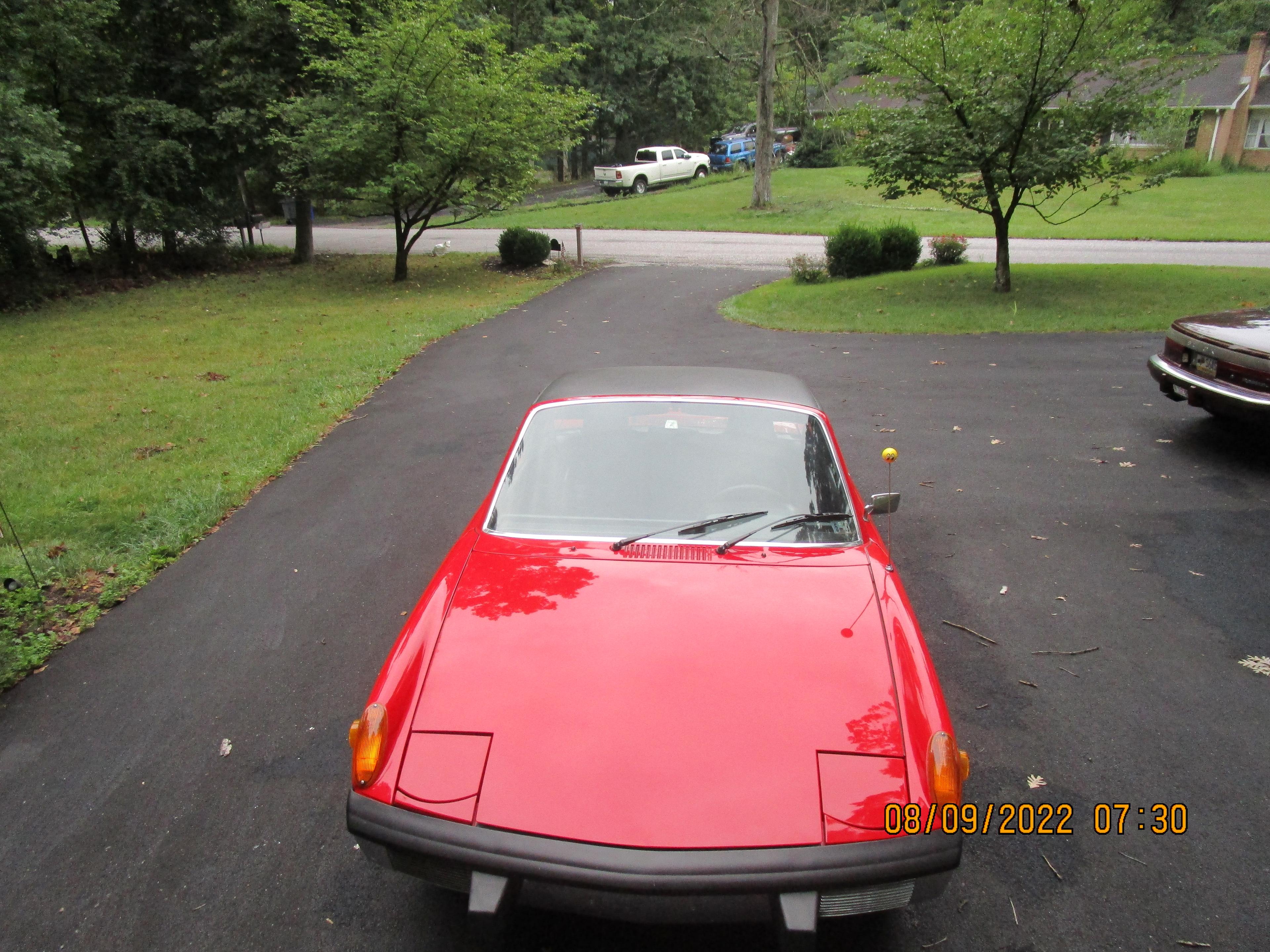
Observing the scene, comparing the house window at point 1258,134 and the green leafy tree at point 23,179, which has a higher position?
the house window at point 1258,134

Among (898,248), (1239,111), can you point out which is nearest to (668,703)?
(898,248)

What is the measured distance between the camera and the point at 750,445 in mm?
3709

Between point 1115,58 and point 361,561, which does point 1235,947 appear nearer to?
point 361,561

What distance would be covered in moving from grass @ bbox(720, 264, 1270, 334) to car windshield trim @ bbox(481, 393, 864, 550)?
9647mm

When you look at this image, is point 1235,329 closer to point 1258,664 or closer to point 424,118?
point 1258,664

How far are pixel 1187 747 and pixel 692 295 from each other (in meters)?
14.1

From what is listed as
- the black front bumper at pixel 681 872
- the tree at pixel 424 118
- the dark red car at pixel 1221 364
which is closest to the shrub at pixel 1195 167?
the tree at pixel 424 118

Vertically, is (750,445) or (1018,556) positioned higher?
(750,445)

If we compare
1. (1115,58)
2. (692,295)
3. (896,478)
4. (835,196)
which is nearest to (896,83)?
(1115,58)

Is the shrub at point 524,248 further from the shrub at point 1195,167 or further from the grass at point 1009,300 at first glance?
the shrub at point 1195,167

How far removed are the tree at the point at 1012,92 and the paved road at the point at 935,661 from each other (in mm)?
6314

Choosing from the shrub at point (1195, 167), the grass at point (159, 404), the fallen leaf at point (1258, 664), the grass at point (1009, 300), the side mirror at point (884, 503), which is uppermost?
the shrub at point (1195, 167)

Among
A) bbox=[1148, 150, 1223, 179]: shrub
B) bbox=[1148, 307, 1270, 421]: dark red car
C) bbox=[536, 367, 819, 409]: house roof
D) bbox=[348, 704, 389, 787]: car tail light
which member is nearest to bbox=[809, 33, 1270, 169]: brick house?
bbox=[1148, 150, 1223, 179]: shrub

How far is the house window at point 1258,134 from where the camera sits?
42375 mm
